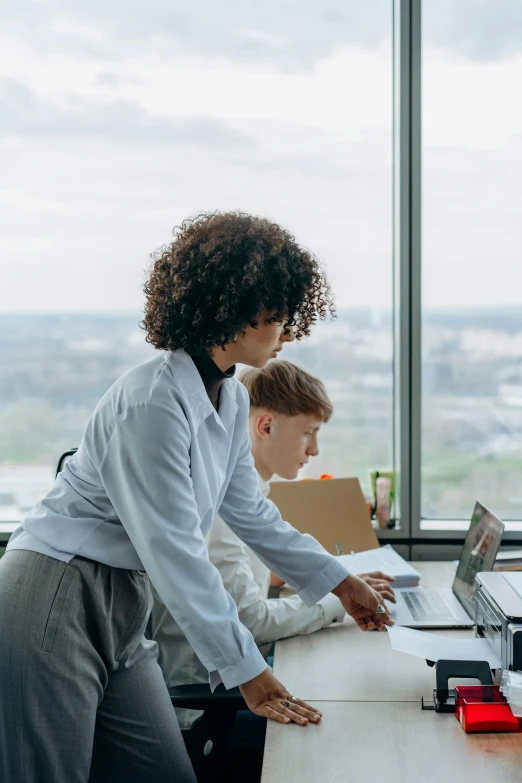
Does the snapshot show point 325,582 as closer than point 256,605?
Yes

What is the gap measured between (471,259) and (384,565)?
1.14m

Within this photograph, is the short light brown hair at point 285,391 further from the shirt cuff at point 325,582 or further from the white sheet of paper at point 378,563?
the shirt cuff at point 325,582

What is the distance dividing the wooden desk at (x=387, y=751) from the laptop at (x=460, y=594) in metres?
0.54

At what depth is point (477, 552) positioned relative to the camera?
2072mm

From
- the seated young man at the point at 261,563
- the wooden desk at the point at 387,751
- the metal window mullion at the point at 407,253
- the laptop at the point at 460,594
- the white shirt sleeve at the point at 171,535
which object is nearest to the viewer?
the wooden desk at the point at 387,751

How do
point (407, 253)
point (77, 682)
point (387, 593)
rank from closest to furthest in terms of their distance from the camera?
point (77, 682)
point (387, 593)
point (407, 253)

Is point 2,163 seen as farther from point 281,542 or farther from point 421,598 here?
point 421,598

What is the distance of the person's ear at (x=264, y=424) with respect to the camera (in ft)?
7.13

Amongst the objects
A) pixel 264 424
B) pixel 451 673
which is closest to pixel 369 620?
pixel 451 673

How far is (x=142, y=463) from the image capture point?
1301 mm

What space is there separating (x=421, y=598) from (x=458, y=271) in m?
1.20

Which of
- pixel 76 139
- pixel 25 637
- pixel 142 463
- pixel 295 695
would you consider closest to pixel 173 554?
pixel 142 463

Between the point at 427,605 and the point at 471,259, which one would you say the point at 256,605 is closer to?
the point at 427,605

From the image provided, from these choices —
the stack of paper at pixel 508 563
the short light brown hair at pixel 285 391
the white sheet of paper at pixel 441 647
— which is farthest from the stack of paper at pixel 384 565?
the white sheet of paper at pixel 441 647
